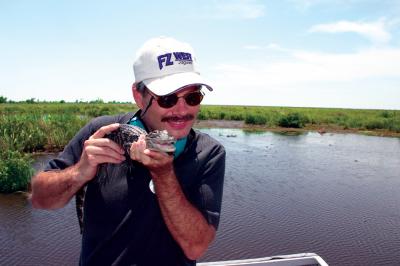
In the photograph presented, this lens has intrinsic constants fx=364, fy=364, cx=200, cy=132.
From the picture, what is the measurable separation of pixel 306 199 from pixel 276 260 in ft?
30.2

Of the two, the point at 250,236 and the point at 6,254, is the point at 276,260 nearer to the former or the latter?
the point at 250,236

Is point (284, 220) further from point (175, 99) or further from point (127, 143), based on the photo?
point (127, 143)

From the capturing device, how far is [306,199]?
13.9 m

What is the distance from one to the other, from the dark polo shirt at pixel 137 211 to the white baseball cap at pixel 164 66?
0.42m

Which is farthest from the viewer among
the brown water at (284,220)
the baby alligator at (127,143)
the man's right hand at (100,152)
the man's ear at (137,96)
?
the brown water at (284,220)

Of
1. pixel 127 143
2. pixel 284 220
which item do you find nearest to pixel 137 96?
pixel 127 143

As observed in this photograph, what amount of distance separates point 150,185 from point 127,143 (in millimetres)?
306

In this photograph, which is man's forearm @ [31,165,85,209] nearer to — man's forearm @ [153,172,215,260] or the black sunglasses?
man's forearm @ [153,172,215,260]

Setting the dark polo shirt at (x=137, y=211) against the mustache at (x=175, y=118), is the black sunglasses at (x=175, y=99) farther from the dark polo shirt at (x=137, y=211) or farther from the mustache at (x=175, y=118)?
the dark polo shirt at (x=137, y=211)

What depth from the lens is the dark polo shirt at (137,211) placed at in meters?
2.06

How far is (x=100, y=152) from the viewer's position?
1928 millimetres

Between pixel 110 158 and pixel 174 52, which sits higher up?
pixel 174 52

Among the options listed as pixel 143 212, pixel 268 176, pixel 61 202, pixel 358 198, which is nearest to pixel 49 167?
pixel 61 202

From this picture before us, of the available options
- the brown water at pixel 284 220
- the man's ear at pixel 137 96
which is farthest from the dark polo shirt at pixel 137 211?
the brown water at pixel 284 220
